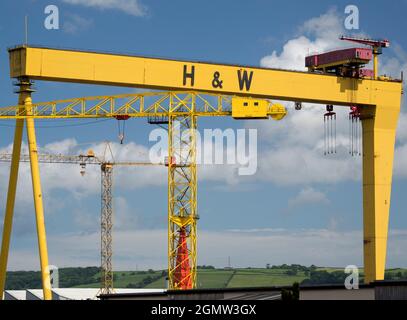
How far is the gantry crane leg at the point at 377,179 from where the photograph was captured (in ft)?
208

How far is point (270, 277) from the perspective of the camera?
19725 centimetres

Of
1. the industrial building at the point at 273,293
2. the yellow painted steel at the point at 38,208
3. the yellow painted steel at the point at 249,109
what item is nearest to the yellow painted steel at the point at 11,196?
the yellow painted steel at the point at 38,208

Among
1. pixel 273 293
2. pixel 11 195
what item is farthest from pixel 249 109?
pixel 273 293

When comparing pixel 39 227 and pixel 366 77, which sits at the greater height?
pixel 366 77

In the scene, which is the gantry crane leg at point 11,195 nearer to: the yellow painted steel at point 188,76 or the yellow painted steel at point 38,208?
the yellow painted steel at point 38,208

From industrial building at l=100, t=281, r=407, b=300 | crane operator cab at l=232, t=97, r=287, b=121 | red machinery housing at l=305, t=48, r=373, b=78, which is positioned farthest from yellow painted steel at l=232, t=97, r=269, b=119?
industrial building at l=100, t=281, r=407, b=300

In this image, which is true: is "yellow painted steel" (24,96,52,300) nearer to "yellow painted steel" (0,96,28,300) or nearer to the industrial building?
"yellow painted steel" (0,96,28,300)

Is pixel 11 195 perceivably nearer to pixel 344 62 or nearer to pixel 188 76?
pixel 188 76

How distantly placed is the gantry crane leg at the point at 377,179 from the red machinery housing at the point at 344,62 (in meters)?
2.75

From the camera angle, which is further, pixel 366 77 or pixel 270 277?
pixel 270 277

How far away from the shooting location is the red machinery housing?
63.4 m
